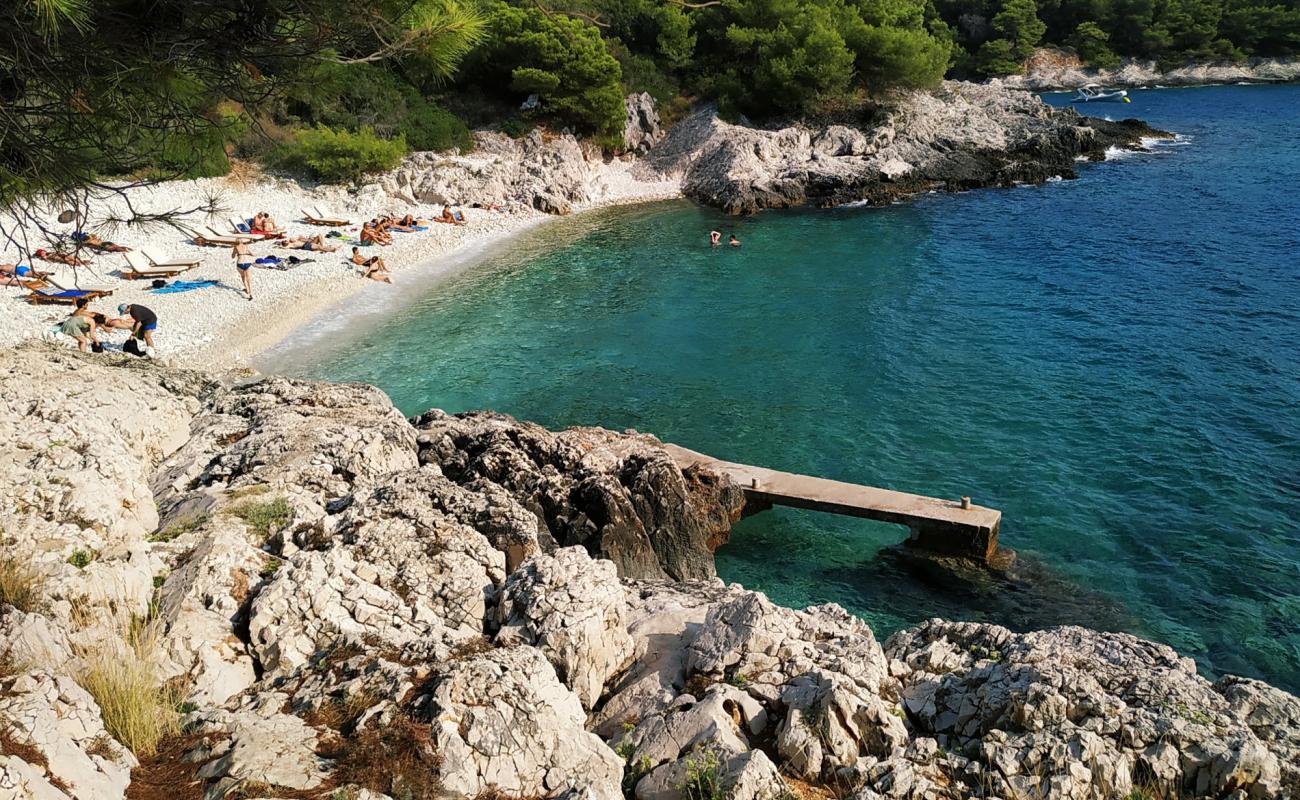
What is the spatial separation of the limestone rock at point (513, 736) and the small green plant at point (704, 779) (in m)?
0.58

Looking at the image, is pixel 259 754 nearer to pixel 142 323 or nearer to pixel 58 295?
pixel 142 323

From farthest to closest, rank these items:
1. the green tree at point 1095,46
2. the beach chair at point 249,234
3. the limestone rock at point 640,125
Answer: the green tree at point 1095,46, the limestone rock at point 640,125, the beach chair at point 249,234

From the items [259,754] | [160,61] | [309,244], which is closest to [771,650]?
[259,754]

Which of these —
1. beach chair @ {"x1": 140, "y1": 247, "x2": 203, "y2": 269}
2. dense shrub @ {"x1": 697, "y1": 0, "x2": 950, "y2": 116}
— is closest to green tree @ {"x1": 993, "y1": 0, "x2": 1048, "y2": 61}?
dense shrub @ {"x1": 697, "y1": 0, "x2": 950, "y2": 116}

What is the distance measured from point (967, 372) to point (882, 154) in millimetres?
28612

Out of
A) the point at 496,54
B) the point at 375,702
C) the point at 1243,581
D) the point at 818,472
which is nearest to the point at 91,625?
the point at 375,702

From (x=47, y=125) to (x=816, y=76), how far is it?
4733cm

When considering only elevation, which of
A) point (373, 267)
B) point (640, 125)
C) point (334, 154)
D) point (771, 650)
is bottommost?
point (373, 267)

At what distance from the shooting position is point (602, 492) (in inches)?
567

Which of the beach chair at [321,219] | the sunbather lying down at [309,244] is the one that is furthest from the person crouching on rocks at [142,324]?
the beach chair at [321,219]

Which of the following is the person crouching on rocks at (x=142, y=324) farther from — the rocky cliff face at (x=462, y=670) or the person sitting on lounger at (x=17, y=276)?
the rocky cliff face at (x=462, y=670)

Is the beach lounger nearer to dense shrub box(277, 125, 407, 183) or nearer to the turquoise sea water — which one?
the turquoise sea water

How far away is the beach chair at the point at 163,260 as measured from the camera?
29.0m

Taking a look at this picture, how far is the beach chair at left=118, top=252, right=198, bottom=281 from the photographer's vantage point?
28250 mm
